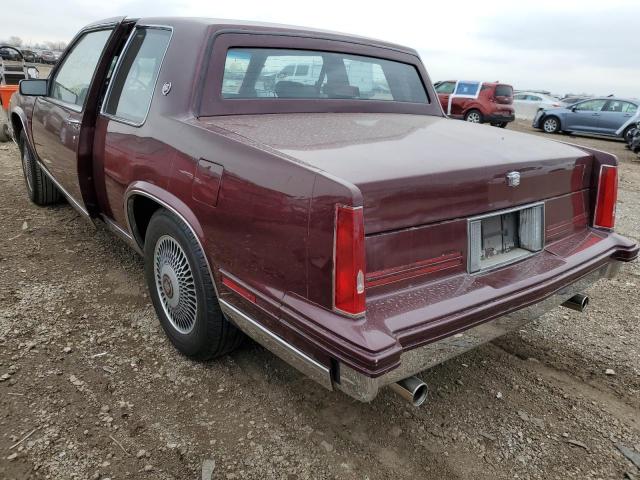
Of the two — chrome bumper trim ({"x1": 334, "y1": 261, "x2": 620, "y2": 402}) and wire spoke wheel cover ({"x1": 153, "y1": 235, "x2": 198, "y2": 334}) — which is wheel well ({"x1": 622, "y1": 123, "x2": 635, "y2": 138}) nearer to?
chrome bumper trim ({"x1": 334, "y1": 261, "x2": 620, "y2": 402})

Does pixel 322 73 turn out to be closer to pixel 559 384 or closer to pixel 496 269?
pixel 496 269

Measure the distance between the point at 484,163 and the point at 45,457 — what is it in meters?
2.21

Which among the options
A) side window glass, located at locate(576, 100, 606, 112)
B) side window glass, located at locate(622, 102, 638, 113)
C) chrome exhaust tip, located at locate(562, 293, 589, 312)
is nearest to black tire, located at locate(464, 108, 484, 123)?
side window glass, located at locate(576, 100, 606, 112)

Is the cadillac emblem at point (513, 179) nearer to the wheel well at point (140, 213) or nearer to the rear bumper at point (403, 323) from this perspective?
the rear bumper at point (403, 323)

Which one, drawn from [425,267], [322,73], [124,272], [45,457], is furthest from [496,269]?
[124,272]

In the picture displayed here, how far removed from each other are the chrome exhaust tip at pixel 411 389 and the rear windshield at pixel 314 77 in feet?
5.55

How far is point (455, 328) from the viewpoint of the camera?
1.94m

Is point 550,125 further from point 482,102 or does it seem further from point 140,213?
point 140,213

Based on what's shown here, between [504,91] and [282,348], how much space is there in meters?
17.1

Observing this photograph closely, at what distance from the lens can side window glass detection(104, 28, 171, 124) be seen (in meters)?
2.85

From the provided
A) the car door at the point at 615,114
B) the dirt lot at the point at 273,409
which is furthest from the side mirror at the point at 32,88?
the car door at the point at 615,114

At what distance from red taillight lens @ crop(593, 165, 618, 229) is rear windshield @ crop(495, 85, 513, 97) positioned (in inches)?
599

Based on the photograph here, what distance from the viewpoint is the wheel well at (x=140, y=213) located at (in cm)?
286

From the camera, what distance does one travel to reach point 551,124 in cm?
1661
